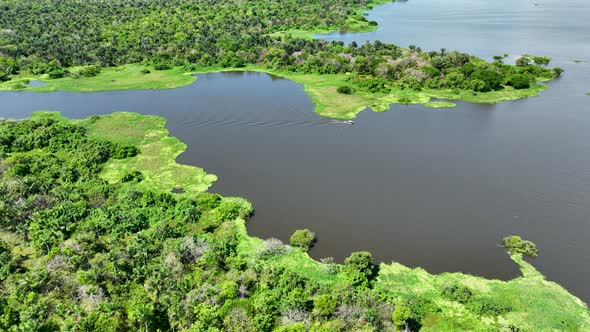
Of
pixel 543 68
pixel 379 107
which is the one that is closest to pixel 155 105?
pixel 379 107

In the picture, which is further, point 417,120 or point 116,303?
point 417,120

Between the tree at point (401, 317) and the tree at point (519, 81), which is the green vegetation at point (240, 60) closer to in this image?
the tree at point (519, 81)

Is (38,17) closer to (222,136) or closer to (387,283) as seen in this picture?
(222,136)

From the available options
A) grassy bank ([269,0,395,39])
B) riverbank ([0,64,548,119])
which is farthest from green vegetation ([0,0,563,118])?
grassy bank ([269,0,395,39])

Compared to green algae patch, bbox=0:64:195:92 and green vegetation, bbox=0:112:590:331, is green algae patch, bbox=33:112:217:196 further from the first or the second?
green algae patch, bbox=0:64:195:92

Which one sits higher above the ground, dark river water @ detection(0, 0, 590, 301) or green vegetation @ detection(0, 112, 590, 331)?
dark river water @ detection(0, 0, 590, 301)

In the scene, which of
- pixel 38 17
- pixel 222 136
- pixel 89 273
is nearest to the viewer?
pixel 89 273

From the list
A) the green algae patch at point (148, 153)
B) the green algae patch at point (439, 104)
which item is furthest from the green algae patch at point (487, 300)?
the green algae patch at point (439, 104)
